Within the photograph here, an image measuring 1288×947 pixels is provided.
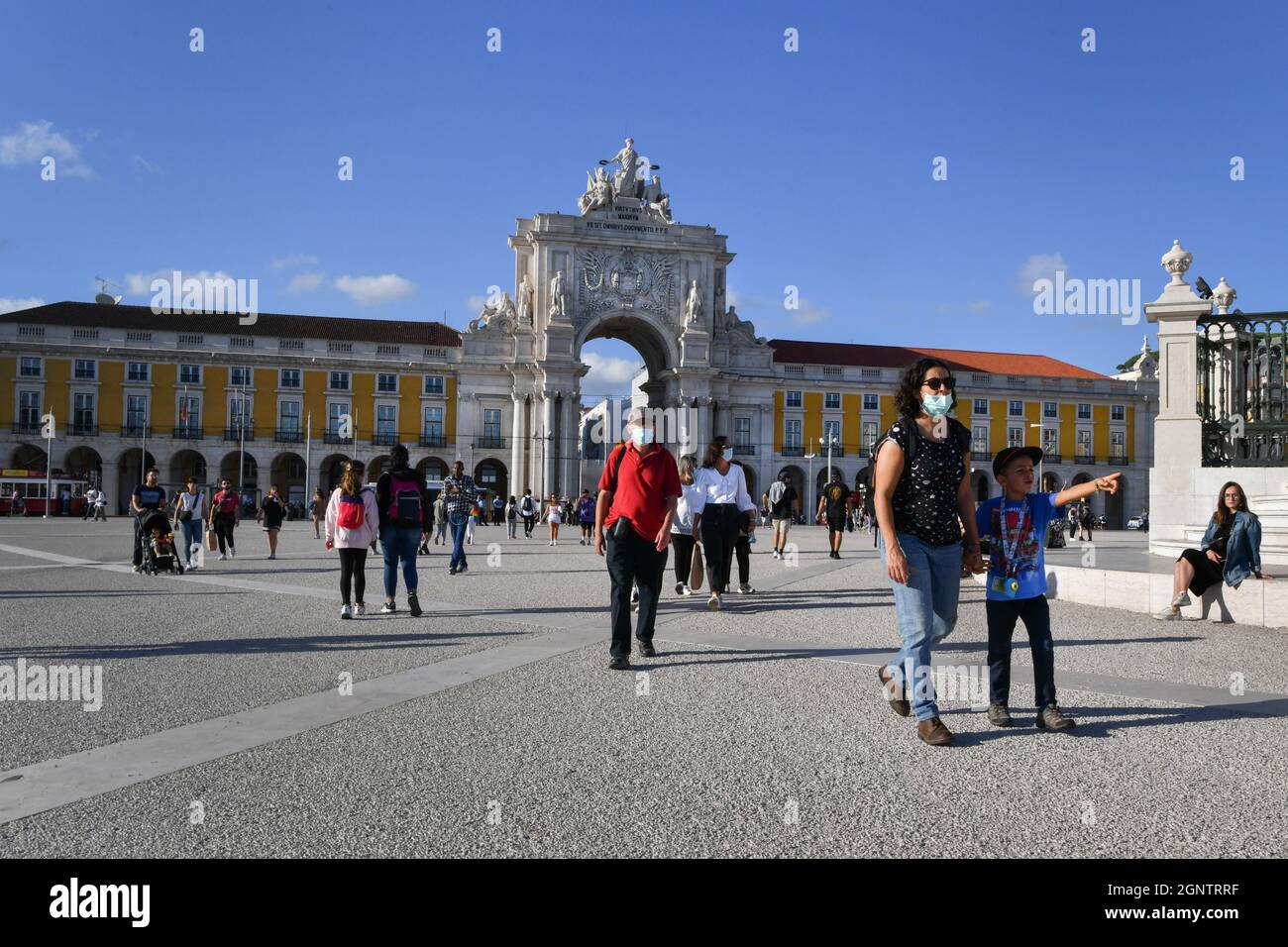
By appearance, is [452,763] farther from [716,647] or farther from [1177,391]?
[1177,391]

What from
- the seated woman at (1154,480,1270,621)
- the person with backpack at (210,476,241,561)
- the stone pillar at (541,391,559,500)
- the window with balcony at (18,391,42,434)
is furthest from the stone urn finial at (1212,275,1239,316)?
the window with balcony at (18,391,42,434)

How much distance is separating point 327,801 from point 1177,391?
45.8 feet

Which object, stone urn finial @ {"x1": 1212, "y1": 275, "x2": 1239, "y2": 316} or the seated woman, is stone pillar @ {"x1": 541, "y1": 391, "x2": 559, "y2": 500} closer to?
stone urn finial @ {"x1": 1212, "y1": 275, "x2": 1239, "y2": 316}

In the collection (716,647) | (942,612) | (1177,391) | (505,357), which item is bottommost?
(716,647)

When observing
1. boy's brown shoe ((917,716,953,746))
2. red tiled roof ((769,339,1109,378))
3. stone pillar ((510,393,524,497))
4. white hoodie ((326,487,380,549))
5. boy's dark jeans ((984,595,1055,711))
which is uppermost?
red tiled roof ((769,339,1109,378))

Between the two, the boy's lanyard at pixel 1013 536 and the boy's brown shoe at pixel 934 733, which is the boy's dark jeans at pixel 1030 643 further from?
the boy's brown shoe at pixel 934 733

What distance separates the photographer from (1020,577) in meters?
4.71

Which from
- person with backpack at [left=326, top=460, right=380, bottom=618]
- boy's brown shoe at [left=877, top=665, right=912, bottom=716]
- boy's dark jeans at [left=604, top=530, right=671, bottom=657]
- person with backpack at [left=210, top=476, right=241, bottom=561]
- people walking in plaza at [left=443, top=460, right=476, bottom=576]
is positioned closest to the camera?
boy's brown shoe at [left=877, top=665, right=912, bottom=716]

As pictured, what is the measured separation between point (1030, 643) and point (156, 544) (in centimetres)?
1306

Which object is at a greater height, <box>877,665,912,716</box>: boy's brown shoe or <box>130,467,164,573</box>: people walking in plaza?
<box>130,467,164,573</box>: people walking in plaza

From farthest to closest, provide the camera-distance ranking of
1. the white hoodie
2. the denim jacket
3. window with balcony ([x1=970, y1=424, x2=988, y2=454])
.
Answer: window with balcony ([x1=970, y1=424, x2=988, y2=454])
the white hoodie
the denim jacket

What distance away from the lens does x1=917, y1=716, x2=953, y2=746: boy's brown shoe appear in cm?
438

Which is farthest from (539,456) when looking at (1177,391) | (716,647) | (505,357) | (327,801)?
(327,801)
